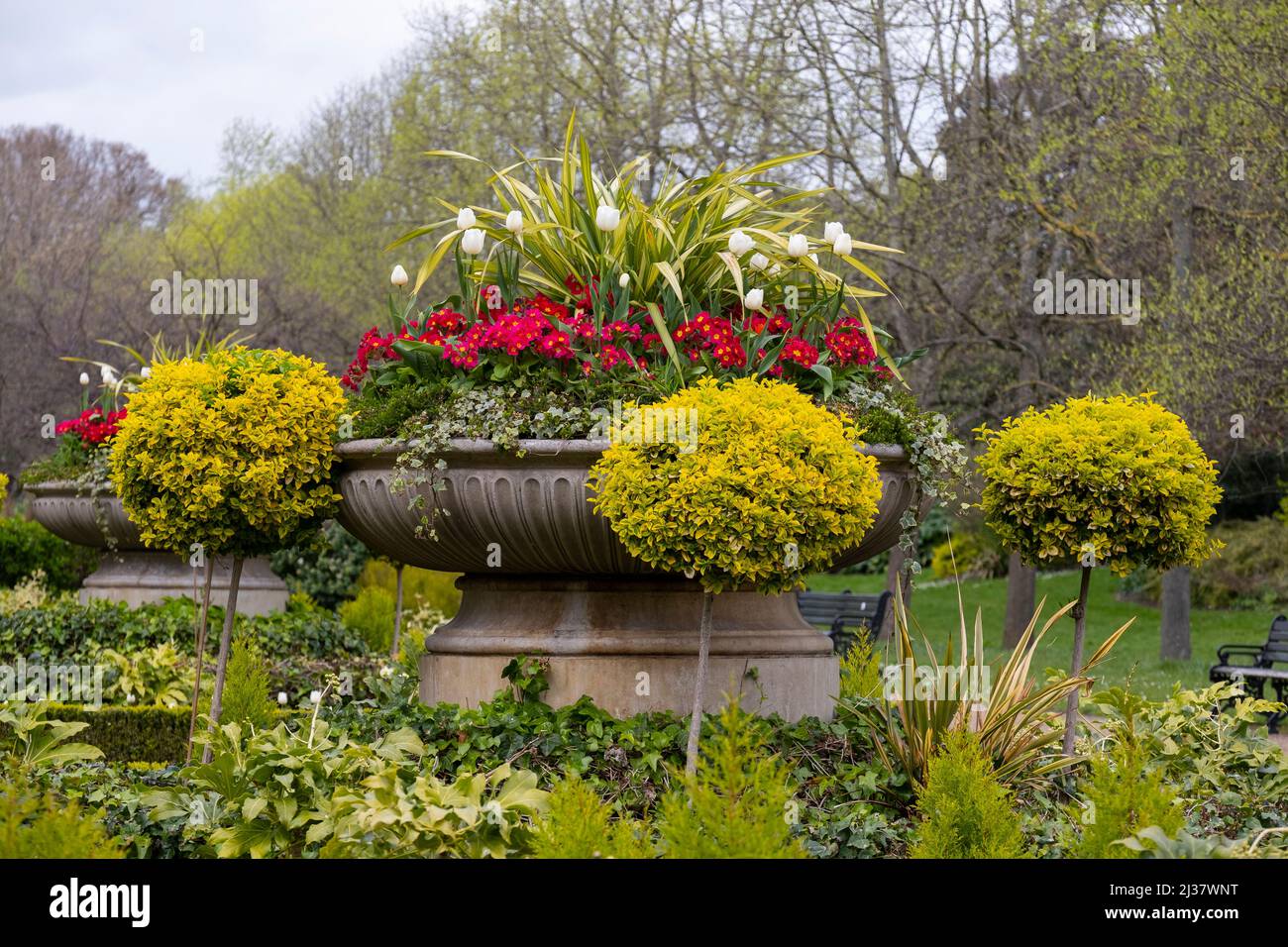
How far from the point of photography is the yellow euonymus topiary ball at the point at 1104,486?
16.6 feet

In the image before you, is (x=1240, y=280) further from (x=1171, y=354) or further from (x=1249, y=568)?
(x=1249, y=568)

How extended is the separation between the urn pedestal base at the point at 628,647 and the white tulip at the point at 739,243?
1.30m

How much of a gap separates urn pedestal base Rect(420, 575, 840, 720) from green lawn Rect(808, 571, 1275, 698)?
638 cm

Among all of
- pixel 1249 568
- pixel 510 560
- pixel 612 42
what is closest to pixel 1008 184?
pixel 612 42

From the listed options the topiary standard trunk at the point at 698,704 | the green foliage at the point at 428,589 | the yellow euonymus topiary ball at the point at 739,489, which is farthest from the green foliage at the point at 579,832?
the green foliage at the point at 428,589

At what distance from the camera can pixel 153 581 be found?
35.0 ft

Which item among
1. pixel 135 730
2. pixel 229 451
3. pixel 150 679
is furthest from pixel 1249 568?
pixel 229 451

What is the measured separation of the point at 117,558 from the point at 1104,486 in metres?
8.20

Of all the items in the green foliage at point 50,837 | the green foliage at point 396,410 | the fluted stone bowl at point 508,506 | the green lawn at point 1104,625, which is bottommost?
the green lawn at point 1104,625

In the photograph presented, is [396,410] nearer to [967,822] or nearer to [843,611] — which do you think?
[967,822]

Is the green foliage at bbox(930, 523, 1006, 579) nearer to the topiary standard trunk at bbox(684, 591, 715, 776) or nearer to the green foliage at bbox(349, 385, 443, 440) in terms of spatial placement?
the green foliage at bbox(349, 385, 443, 440)

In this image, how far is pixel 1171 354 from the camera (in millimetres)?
11758

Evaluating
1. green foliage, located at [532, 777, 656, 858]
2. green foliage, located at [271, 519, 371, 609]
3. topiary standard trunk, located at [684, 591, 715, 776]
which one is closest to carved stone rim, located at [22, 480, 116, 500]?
green foliage, located at [271, 519, 371, 609]

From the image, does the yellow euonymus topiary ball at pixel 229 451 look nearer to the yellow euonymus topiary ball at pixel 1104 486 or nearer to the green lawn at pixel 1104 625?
the yellow euonymus topiary ball at pixel 1104 486
